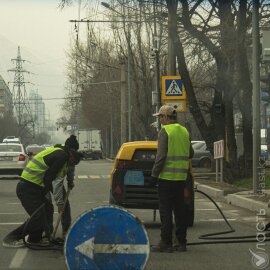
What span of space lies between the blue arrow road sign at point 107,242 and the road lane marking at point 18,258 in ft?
6.11

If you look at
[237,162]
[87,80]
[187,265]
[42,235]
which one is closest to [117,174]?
[42,235]

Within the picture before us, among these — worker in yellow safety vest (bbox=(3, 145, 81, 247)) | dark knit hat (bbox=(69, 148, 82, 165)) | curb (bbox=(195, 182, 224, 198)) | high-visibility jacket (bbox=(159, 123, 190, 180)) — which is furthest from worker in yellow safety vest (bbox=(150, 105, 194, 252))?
curb (bbox=(195, 182, 224, 198))

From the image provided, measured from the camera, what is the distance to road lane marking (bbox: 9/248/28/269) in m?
7.69

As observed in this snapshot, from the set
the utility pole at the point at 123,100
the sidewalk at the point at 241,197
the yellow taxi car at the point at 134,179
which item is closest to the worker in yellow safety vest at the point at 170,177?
the yellow taxi car at the point at 134,179

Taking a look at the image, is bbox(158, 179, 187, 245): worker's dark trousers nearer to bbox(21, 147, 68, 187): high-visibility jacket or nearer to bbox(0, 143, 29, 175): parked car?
bbox(21, 147, 68, 187): high-visibility jacket

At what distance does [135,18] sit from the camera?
2120cm

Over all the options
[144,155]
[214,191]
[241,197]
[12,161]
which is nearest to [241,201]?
[241,197]

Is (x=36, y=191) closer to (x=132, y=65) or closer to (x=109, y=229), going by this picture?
(x=109, y=229)

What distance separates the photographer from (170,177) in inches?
326

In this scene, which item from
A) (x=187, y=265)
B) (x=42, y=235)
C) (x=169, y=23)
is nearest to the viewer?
(x=187, y=265)

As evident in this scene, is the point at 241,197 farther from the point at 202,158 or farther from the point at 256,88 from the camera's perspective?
the point at 202,158

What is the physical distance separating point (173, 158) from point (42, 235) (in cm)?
227

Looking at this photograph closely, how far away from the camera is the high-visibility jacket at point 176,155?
27.2ft

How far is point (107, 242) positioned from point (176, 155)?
258 centimetres
